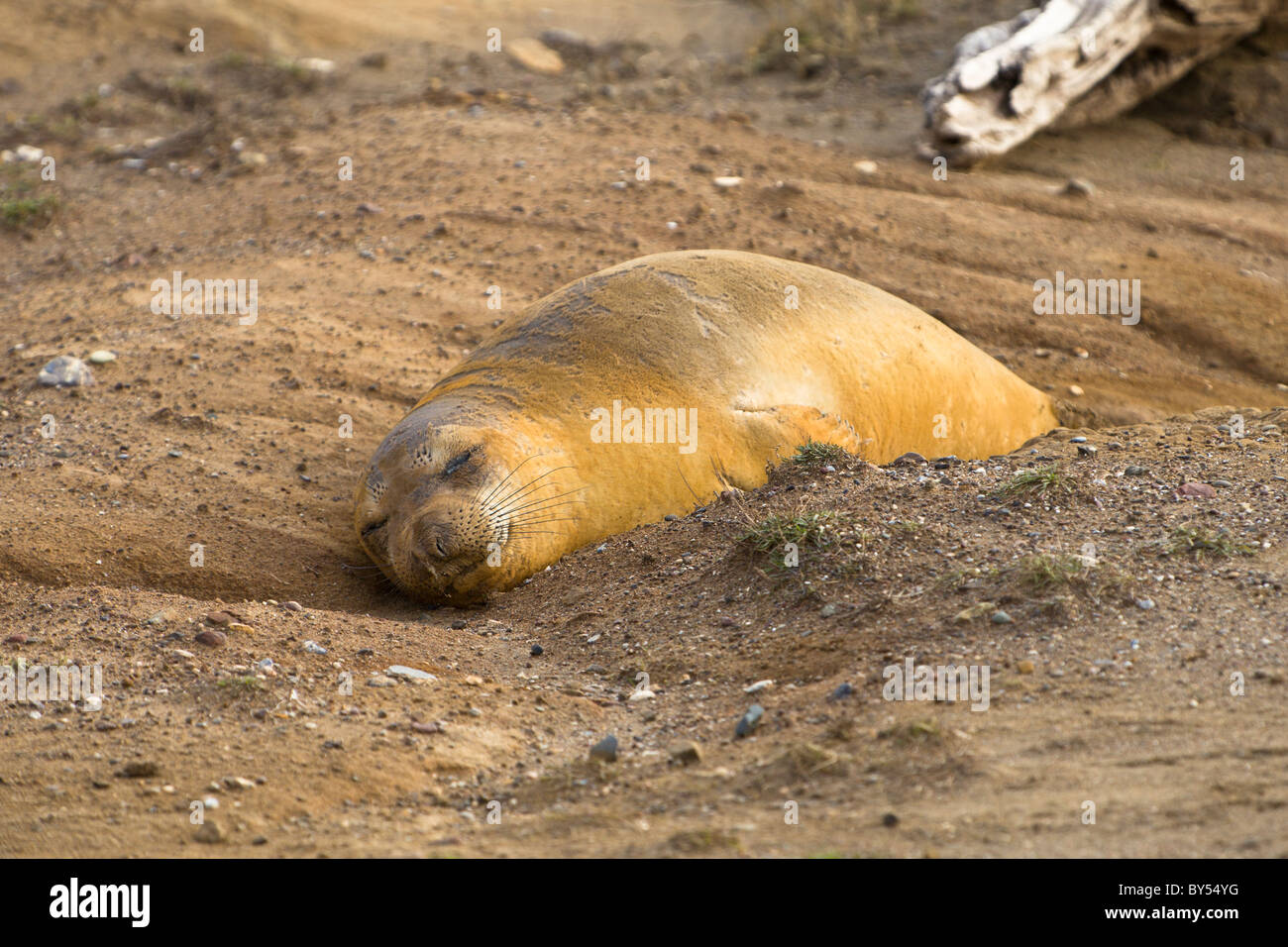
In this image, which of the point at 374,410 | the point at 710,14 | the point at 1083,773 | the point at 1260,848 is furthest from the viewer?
the point at 710,14

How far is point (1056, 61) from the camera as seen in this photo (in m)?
9.21

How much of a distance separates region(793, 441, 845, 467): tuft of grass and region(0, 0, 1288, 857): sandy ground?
2.8 inches

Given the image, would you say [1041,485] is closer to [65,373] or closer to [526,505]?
[526,505]

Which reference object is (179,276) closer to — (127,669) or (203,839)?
(127,669)

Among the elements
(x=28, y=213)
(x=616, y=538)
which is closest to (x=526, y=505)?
(x=616, y=538)

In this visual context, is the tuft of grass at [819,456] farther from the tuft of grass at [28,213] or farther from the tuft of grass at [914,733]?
the tuft of grass at [28,213]

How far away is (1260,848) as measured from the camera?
2.70m

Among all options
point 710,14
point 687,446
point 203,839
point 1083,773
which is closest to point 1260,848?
point 1083,773

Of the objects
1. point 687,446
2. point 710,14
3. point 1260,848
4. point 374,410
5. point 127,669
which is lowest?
point 1260,848

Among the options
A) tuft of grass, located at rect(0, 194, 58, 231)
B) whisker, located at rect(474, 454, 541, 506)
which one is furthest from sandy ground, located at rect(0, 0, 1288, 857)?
whisker, located at rect(474, 454, 541, 506)

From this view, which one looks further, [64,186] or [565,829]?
[64,186]

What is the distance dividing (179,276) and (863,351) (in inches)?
177

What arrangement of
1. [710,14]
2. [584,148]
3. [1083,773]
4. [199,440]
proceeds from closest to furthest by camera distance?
[1083,773], [199,440], [584,148], [710,14]

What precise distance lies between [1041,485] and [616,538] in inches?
64.8
